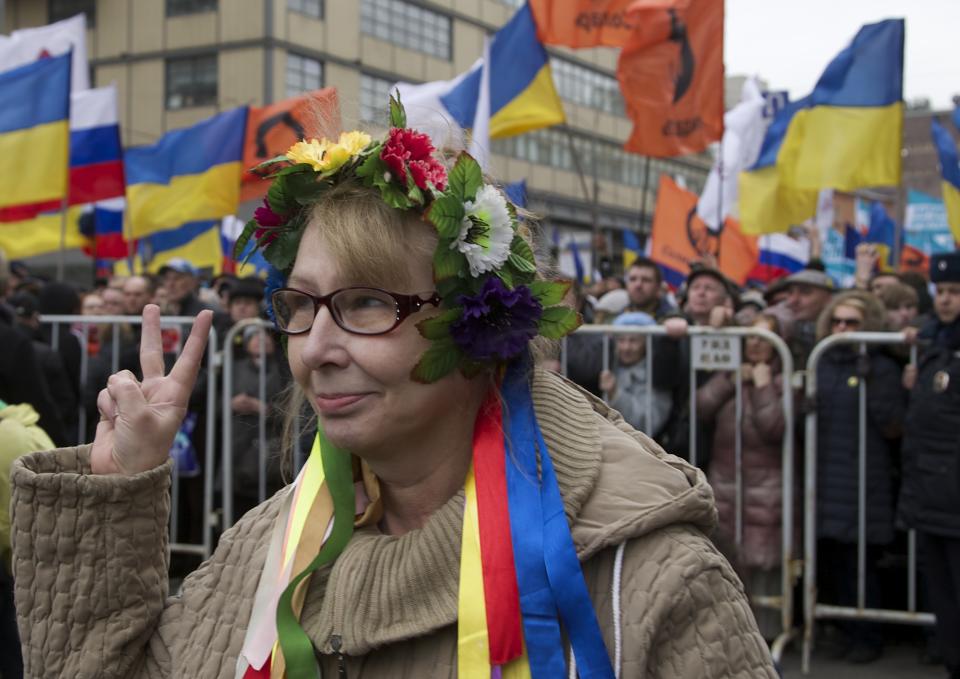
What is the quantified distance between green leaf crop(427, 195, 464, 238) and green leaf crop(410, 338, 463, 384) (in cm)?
18

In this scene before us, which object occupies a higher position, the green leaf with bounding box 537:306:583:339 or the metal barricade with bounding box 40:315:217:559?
the green leaf with bounding box 537:306:583:339

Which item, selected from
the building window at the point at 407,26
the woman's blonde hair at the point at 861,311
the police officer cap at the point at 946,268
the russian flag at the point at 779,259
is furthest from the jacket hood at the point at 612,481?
the building window at the point at 407,26

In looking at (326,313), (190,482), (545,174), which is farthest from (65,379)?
(545,174)

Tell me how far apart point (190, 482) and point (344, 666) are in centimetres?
546

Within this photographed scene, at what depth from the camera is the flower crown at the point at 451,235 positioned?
5.76ft

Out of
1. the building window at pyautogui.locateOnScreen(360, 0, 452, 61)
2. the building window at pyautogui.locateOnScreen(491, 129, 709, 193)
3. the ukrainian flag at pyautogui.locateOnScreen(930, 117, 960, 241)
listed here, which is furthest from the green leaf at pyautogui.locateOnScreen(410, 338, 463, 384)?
the building window at pyautogui.locateOnScreen(491, 129, 709, 193)

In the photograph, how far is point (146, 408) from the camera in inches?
72.1

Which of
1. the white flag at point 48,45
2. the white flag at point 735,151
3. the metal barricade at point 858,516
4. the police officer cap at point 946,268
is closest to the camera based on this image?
the police officer cap at point 946,268

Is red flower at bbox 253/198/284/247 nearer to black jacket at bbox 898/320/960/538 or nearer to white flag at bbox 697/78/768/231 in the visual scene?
black jacket at bbox 898/320/960/538

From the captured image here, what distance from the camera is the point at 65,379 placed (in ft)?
20.5

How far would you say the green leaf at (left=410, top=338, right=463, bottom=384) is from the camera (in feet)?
5.72

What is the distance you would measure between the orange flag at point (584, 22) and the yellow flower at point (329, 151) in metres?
8.14

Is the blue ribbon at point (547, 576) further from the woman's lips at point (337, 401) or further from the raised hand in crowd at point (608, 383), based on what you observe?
the raised hand in crowd at point (608, 383)

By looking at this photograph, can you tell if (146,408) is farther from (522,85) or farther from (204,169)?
(204,169)
